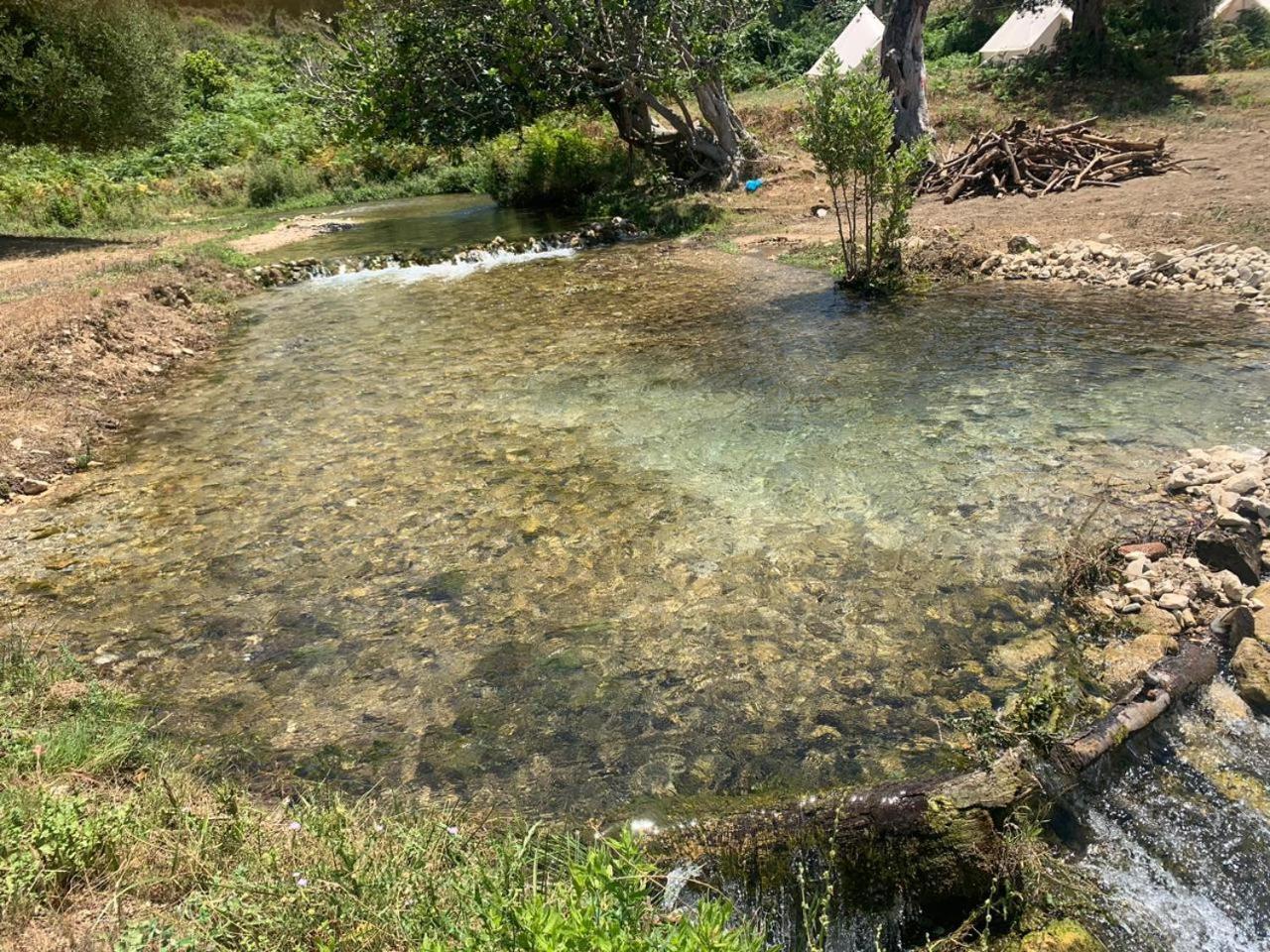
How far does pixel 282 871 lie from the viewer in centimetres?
291

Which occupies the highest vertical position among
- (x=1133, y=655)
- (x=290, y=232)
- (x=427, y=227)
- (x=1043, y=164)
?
(x=290, y=232)

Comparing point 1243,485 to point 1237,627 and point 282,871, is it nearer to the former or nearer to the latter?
point 1237,627

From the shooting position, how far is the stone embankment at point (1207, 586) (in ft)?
14.7

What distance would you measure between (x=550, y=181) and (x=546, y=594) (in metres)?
20.8

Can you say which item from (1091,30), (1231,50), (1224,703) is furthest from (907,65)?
(1224,703)

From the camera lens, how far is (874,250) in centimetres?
1263

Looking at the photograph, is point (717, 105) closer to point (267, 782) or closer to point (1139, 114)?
point (1139, 114)

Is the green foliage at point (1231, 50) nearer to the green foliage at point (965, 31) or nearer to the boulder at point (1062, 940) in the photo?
the green foliage at point (965, 31)

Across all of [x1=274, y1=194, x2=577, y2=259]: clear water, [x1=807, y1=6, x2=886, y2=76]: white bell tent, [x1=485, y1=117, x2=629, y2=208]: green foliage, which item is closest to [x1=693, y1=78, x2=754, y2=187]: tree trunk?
[x1=485, y1=117, x2=629, y2=208]: green foliage

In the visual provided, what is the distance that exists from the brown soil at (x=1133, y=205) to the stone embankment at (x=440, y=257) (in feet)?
10.1

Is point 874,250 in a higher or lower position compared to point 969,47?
lower

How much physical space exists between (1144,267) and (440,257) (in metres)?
13.1

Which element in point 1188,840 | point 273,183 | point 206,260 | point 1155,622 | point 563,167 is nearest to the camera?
point 1188,840

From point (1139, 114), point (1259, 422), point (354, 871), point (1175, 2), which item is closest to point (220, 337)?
point (354, 871)
